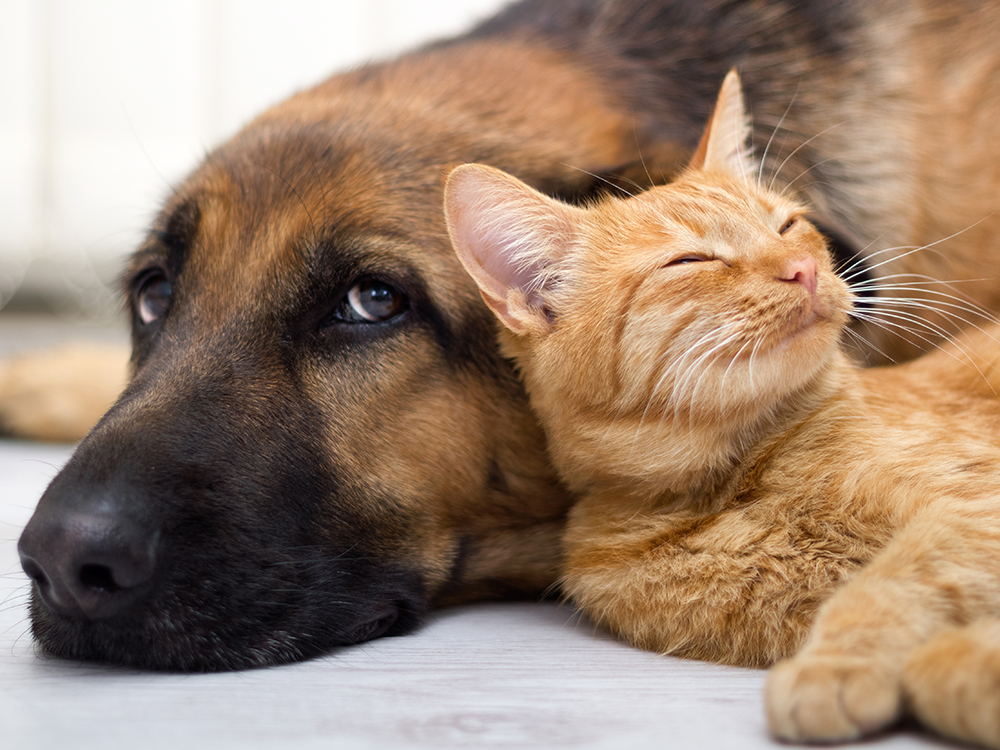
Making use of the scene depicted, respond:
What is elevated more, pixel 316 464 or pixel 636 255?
pixel 636 255

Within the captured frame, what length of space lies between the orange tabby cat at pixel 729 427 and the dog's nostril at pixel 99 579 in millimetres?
705

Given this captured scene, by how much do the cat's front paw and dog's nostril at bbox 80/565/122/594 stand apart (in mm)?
853

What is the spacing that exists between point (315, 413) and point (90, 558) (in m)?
0.45

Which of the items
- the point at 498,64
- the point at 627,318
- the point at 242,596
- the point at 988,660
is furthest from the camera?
the point at 498,64

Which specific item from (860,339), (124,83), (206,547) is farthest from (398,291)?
(124,83)

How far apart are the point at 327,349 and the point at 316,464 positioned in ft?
0.70

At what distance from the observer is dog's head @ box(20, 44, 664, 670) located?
1291 mm

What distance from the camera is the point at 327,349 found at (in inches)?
63.8

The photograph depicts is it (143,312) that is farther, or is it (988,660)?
(143,312)

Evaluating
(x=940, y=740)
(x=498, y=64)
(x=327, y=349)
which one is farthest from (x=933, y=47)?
(x=940, y=740)

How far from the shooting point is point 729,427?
146 centimetres

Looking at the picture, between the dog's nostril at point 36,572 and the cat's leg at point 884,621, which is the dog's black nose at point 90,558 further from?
the cat's leg at point 884,621

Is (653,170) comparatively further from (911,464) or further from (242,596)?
(242,596)

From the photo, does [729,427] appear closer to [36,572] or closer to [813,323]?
[813,323]
